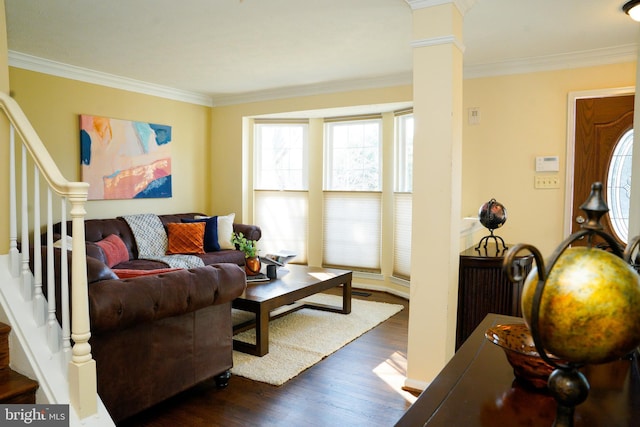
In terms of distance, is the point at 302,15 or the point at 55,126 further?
the point at 55,126

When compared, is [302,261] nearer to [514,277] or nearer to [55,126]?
[55,126]

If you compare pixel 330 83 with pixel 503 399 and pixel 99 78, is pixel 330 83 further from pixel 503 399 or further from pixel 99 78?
pixel 503 399

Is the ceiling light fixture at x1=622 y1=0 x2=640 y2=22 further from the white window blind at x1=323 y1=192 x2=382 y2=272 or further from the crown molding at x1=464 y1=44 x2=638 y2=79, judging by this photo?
the white window blind at x1=323 y1=192 x2=382 y2=272

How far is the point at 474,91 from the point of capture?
462cm

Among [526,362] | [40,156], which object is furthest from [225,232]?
[526,362]

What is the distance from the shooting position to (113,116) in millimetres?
5270

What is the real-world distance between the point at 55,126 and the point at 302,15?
301 cm

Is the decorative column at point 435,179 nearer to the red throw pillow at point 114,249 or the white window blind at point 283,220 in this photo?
the red throw pillow at point 114,249

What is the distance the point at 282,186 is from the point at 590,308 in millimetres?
5861

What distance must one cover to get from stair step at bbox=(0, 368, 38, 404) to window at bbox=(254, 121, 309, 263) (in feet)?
14.8

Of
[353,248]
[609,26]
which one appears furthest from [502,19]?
Result: [353,248]

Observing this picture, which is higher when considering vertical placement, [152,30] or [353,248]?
[152,30]

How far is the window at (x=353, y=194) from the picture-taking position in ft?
19.4

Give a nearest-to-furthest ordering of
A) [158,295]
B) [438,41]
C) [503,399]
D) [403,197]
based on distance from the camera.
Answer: [503,399] < [158,295] < [438,41] < [403,197]
